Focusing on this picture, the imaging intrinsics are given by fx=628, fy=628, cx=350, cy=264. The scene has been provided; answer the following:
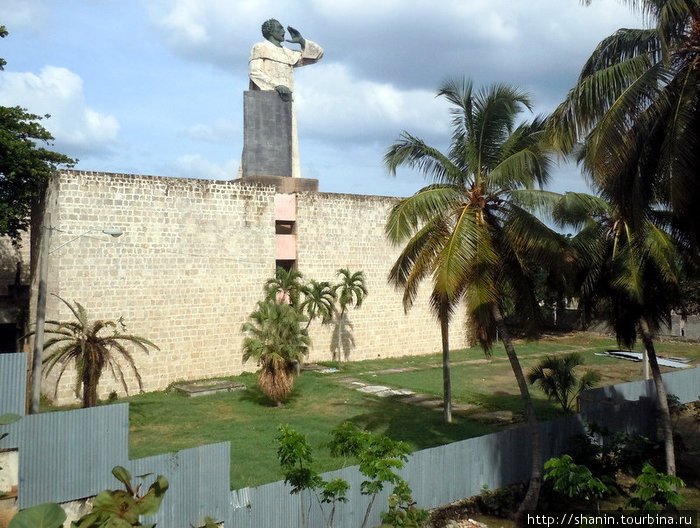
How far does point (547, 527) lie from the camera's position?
33.1 ft

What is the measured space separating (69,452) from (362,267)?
16977mm

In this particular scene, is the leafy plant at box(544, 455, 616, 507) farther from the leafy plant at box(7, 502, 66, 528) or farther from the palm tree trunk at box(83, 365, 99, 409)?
the palm tree trunk at box(83, 365, 99, 409)

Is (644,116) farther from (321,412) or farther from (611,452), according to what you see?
(321,412)

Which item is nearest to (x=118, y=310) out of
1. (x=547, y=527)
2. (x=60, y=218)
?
(x=60, y=218)

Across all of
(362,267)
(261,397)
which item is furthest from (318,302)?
(261,397)

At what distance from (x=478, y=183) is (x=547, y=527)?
5.69m

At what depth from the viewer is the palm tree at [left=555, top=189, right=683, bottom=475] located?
11.0m

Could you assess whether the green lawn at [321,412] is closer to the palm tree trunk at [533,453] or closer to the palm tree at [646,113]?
the palm tree trunk at [533,453]

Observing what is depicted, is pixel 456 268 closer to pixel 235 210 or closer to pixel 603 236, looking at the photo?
pixel 603 236

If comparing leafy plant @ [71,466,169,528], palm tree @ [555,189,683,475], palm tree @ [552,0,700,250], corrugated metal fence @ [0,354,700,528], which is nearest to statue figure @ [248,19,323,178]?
palm tree @ [555,189,683,475]

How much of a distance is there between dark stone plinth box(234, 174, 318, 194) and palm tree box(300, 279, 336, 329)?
3.67 meters

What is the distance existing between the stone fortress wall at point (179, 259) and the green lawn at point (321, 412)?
1381 millimetres

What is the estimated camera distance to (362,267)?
2431cm

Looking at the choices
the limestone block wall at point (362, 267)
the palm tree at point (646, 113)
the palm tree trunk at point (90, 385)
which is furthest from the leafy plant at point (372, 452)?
the limestone block wall at point (362, 267)
